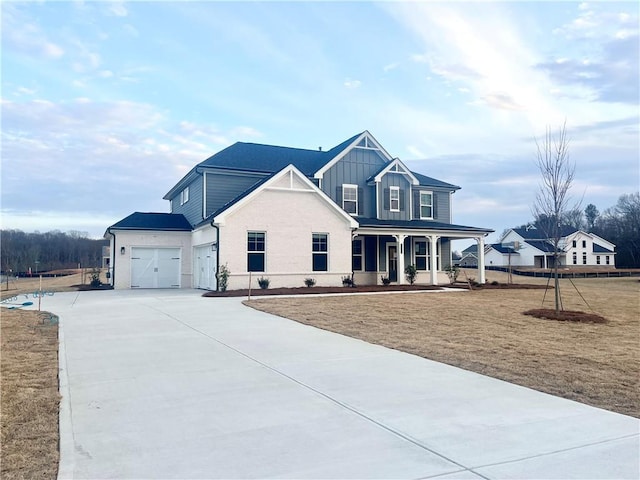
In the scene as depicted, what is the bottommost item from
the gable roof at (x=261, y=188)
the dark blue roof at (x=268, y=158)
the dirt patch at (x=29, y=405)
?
the dirt patch at (x=29, y=405)

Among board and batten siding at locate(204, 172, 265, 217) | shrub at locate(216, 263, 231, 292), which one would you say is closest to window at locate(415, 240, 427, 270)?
board and batten siding at locate(204, 172, 265, 217)

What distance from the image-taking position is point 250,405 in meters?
5.72

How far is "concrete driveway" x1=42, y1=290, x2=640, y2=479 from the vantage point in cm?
402

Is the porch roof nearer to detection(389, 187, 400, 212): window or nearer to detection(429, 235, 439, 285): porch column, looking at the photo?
detection(429, 235, 439, 285): porch column

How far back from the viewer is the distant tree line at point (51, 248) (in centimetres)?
6581

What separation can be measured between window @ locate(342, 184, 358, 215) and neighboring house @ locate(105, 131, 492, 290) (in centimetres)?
6

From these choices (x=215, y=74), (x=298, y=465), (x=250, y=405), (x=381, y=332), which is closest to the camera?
(x=298, y=465)

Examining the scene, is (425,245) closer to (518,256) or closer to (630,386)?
(630,386)

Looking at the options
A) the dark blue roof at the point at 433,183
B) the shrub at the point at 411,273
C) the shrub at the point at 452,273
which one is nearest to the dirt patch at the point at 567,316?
the shrub at the point at 411,273

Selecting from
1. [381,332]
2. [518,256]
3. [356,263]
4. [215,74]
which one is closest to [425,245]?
[356,263]

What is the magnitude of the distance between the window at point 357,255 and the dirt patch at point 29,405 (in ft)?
57.9

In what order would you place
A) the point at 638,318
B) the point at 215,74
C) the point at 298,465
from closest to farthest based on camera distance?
the point at 298,465
the point at 638,318
the point at 215,74

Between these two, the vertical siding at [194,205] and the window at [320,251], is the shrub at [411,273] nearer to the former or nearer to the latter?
the window at [320,251]

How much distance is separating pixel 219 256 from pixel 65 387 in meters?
15.1
